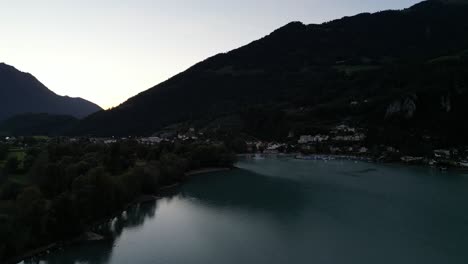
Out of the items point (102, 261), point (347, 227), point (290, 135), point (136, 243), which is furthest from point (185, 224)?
point (290, 135)

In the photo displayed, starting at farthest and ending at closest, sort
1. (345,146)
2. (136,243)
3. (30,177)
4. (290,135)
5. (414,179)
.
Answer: (290,135) < (345,146) < (414,179) < (30,177) < (136,243)

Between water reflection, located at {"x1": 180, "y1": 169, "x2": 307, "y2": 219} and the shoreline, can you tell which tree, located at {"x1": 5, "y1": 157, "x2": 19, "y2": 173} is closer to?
the shoreline

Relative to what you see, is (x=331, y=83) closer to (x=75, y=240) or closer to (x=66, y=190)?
(x=66, y=190)

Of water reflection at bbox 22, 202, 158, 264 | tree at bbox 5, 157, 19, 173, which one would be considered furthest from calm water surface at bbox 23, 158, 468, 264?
tree at bbox 5, 157, 19, 173

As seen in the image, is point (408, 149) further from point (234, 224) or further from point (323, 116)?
point (234, 224)

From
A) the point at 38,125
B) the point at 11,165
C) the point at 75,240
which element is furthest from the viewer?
the point at 38,125

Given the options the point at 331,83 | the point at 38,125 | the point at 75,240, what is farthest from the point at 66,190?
the point at 38,125
